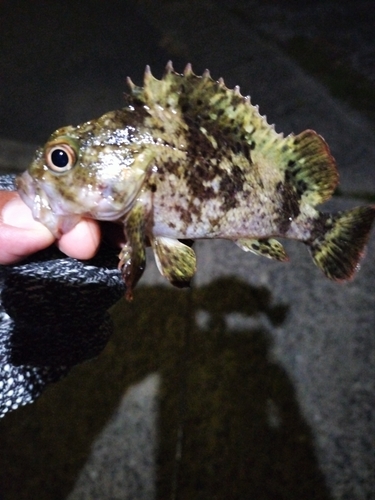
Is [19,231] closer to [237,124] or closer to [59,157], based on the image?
[59,157]

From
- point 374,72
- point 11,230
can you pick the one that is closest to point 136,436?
point 11,230

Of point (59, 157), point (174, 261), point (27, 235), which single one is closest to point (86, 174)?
point (59, 157)

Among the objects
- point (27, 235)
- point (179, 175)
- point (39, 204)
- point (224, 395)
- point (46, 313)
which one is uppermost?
point (179, 175)

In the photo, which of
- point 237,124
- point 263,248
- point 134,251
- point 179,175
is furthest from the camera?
point 263,248

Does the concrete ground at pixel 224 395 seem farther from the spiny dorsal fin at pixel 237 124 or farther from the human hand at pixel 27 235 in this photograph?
the human hand at pixel 27 235

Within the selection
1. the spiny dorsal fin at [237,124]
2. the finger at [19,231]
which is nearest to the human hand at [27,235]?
the finger at [19,231]

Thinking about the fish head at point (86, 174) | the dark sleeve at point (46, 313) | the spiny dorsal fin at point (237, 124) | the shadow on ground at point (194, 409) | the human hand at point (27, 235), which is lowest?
the shadow on ground at point (194, 409)
